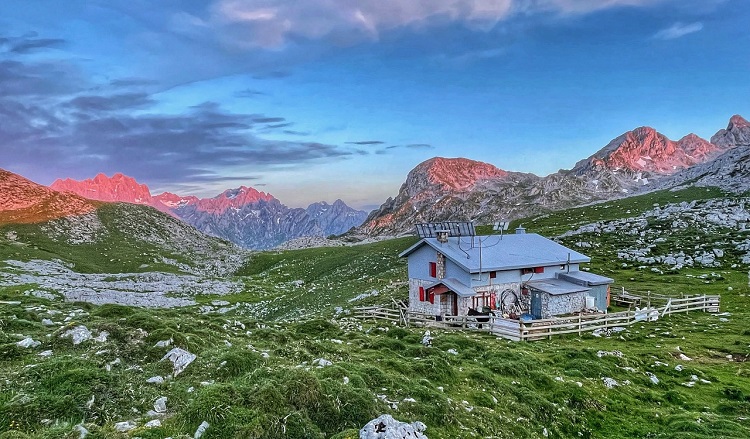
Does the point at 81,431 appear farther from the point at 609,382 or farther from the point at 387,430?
the point at 609,382

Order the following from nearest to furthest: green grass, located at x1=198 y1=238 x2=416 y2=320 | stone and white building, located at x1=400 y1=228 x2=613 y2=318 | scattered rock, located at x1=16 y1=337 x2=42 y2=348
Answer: scattered rock, located at x1=16 y1=337 x2=42 y2=348
stone and white building, located at x1=400 y1=228 x2=613 y2=318
green grass, located at x1=198 y1=238 x2=416 y2=320

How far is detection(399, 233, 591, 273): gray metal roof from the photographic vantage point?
41.5 meters

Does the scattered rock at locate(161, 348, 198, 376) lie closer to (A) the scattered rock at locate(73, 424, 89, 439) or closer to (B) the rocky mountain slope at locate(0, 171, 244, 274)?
(A) the scattered rock at locate(73, 424, 89, 439)

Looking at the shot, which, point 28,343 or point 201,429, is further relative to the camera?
point 28,343

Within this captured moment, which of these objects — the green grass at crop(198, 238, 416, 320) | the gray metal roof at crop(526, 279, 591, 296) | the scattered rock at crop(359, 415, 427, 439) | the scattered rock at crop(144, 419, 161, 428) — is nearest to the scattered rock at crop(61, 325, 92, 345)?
the scattered rock at crop(144, 419, 161, 428)

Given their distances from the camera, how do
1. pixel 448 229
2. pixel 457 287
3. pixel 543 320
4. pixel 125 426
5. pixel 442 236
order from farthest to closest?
1. pixel 448 229
2. pixel 442 236
3. pixel 457 287
4. pixel 543 320
5. pixel 125 426

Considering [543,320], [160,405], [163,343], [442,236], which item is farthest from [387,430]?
[442,236]

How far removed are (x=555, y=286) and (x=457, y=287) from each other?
982cm

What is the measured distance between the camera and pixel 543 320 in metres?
33.8

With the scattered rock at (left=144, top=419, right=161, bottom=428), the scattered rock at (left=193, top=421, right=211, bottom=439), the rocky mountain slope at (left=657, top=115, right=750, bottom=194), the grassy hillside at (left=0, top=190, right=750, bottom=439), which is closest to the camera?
the scattered rock at (left=193, top=421, right=211, bottom=439)

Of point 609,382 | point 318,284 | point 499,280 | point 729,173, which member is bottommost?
point 318,284

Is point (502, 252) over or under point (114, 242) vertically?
over

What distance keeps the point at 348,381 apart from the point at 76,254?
10732cm

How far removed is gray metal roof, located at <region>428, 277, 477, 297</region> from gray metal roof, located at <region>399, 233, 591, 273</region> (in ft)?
6.11
